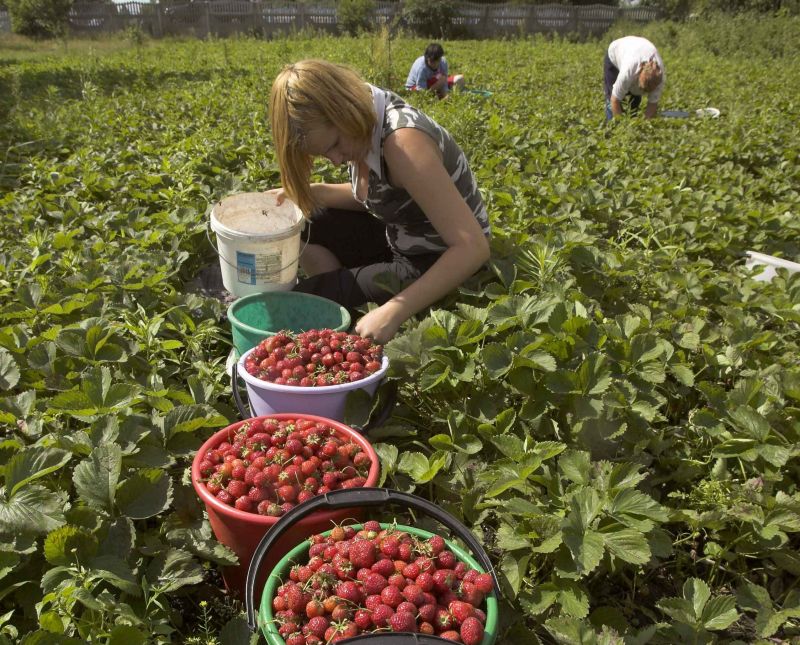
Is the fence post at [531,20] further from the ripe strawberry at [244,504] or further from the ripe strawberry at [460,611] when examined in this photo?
the ripe strawberry at [460,611]

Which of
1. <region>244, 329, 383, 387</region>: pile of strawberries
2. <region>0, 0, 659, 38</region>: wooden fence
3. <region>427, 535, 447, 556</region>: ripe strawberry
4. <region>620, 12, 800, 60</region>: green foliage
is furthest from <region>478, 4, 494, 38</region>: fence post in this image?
<region>427, 535, 447, 556</region>: ripe strawberry

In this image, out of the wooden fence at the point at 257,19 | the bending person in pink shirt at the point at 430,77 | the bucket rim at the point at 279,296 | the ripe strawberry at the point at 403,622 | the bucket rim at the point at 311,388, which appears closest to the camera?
the ripe strawberry at the point at 403,622

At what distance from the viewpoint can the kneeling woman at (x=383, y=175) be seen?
8.22 feet

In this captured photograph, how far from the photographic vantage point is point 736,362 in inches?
102

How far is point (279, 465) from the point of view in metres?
1.80

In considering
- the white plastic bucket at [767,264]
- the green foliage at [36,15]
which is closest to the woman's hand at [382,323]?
the white plastic bucket at [767,264]

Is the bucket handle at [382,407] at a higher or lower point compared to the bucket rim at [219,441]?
lower

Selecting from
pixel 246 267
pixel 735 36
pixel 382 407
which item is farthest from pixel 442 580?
pixel 735 36

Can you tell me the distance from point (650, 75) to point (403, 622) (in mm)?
6937

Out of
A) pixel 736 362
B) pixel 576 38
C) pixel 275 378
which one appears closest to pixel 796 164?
pixel 736 362

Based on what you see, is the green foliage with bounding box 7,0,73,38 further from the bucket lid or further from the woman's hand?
the woman's hand

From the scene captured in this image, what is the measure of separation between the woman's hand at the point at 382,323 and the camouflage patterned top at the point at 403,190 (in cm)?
51

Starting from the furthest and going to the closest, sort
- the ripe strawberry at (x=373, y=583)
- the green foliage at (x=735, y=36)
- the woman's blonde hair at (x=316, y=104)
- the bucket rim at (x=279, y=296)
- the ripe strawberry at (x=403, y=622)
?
the green foliage at (x=735, y=36) → the bucket rim at (x=279, y=296) → the woman's blonde hair at (x=316, y=104) → the ripe strawberry at (x=373, y=583) → the ripe strawberry at (x=403, y=622)

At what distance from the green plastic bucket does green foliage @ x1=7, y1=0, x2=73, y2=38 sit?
2585 centimetres
